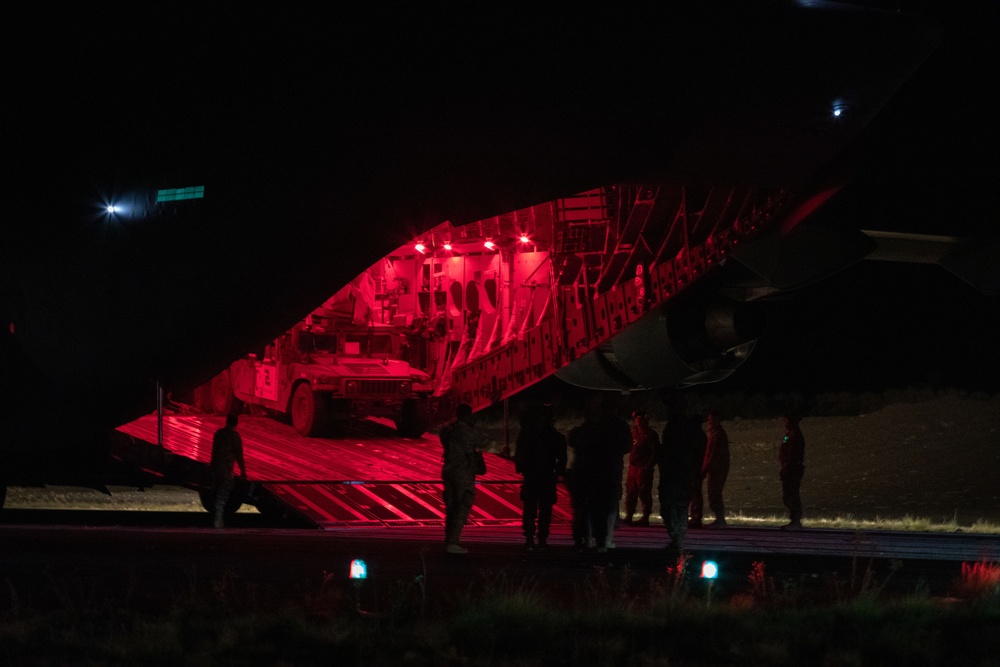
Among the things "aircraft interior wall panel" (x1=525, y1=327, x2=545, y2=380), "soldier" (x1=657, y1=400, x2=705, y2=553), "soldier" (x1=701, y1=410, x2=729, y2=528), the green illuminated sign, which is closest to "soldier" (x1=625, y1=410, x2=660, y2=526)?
"soldier" (x1=701, y1=410, x2=729, y2=528)

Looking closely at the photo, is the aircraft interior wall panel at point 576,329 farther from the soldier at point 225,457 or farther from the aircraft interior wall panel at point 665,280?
the soldier at point 225,457

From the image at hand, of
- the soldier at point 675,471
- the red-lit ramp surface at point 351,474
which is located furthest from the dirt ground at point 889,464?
the soldier at point 675,471

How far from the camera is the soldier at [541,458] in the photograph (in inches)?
523

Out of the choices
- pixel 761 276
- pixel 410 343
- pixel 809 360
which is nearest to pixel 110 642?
pixel 761 276

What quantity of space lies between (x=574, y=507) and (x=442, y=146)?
4849 millimetres

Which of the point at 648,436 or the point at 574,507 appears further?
the point at 648,436

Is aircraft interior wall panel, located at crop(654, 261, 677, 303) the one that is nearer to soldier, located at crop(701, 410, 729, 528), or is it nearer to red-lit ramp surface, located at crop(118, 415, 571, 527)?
soldier, located at crop(701, 410, 729, 528)

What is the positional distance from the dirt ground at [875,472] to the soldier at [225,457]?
6677 millimetres

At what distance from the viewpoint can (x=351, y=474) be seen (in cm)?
1845

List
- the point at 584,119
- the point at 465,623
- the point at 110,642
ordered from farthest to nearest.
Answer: the point at 584,119 < the point at 465,623 < the point at 110,642

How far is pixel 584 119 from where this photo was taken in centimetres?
1565

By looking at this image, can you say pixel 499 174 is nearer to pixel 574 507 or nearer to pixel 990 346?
pixel 574 507

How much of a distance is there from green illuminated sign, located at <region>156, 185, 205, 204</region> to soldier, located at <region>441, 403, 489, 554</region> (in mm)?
5632

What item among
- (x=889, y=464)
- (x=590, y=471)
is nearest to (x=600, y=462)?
(x=590, y=471)
